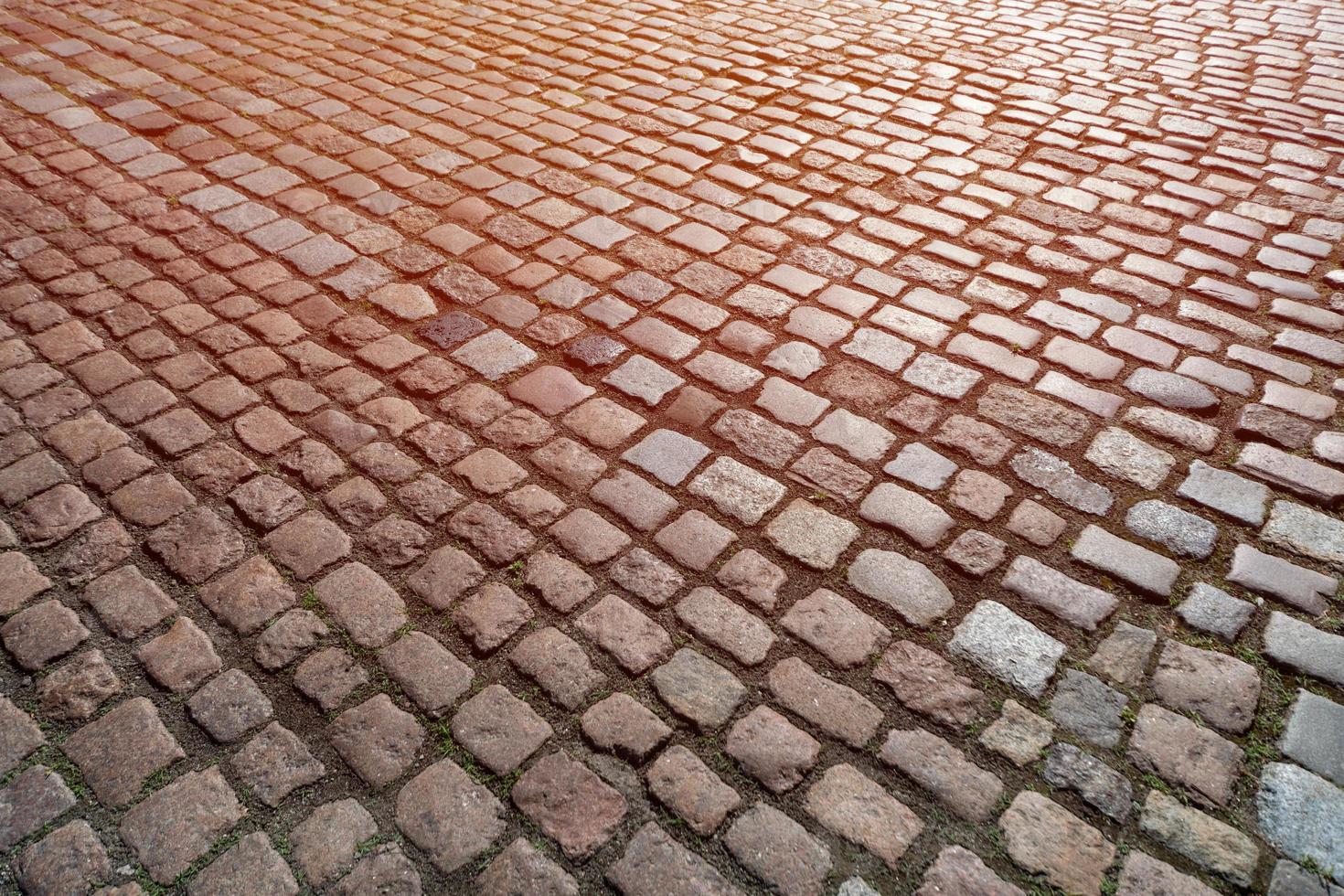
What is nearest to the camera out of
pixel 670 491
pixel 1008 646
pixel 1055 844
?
pixel 1055 844

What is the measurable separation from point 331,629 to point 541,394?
3.70 ft

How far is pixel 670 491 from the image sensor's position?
2.80 metres

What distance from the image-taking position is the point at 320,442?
2955 mm

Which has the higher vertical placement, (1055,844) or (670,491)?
(670,491)

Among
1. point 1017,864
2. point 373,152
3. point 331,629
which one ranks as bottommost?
point 1017,864

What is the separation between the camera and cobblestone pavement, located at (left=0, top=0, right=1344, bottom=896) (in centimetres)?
202

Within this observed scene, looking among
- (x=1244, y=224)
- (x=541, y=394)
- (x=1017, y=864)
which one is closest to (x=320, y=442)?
(x=541, y=394)

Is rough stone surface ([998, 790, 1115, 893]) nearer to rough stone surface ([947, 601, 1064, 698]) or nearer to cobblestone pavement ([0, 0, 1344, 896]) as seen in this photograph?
cobblestone pavement ([0, 0, 1344, 896])

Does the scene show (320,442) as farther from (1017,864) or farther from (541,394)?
(1017,864)

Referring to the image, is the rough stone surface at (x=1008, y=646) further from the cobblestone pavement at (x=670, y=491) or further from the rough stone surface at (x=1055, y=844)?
the rough stone surface at (x=1055, y=844)

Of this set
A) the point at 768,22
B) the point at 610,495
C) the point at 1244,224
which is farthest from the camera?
the point at 768,22

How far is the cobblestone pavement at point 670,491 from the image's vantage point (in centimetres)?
202

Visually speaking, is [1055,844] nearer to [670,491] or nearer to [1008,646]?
[1008,646]

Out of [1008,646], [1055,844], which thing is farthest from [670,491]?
[1055,844]
